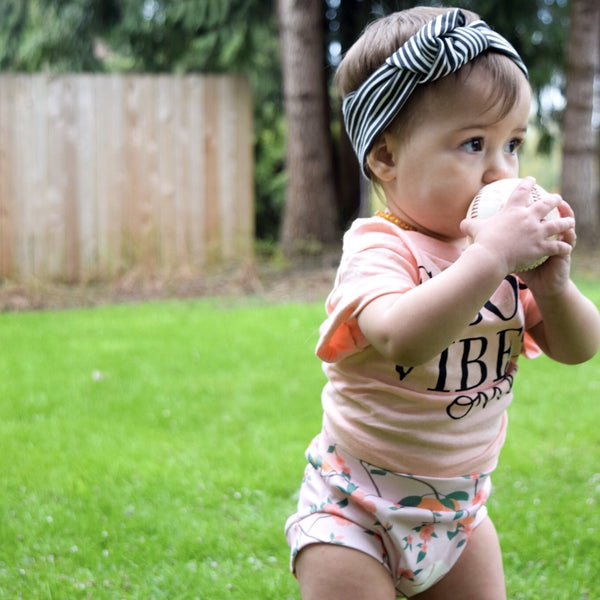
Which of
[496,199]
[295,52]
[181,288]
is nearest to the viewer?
[496,199]

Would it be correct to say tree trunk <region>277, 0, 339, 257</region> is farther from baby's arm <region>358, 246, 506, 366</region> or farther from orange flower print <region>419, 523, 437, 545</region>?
baby's arm <region>358, 246, 506, 366</region>

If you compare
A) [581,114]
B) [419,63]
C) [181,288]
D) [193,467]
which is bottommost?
[181,288]

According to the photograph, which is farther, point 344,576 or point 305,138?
point 305,138

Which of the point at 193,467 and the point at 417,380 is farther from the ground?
the point at 417,380

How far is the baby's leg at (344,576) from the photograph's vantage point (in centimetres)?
180

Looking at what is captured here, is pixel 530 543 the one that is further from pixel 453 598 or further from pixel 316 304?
pixel 316 304

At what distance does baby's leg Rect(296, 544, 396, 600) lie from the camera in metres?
1.80

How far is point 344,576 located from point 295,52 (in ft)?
25.5

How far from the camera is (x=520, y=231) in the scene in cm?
157

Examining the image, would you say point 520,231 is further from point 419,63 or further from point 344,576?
point 344,576

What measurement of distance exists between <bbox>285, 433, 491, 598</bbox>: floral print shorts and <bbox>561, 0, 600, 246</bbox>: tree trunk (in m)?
8.21

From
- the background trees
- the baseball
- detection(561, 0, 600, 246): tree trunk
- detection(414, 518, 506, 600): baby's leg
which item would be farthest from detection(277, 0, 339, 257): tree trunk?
the baseball

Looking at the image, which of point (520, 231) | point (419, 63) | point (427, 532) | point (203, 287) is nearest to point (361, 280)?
point (520, 231)

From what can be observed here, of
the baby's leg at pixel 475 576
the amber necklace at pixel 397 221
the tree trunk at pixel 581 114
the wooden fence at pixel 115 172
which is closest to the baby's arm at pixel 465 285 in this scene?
the amber necklace at pixel 397 221
